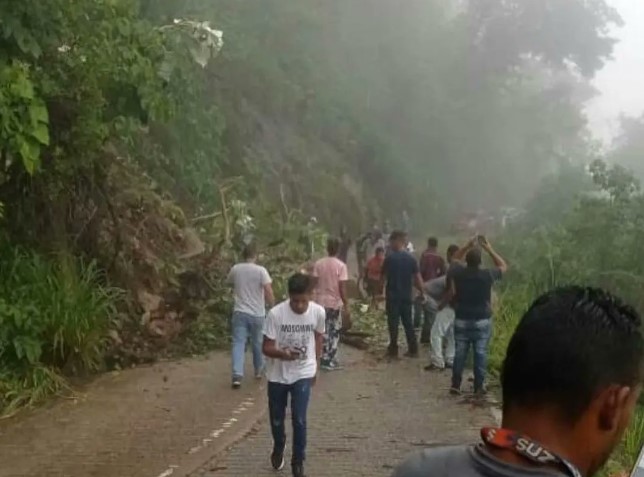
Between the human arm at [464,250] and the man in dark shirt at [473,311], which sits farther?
the human arm at [464,250]

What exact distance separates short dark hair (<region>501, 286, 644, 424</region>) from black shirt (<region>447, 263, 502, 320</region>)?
8.95 meters

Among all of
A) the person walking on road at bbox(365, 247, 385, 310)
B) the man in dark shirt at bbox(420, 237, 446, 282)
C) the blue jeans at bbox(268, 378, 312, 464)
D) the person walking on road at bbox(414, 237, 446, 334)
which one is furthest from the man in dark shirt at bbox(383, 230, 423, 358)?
the blue jeans at bbox(268, 378, 312, 464)

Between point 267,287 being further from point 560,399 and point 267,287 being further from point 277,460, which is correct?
point 560,399

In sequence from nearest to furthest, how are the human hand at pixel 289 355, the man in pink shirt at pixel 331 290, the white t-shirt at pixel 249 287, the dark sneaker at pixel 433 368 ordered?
the human hand at pixel 289 355, the white t-shirt at pixel 249 287, the man in pink shirt at pixel 331 290, the dark sneaker at pixel 433 368

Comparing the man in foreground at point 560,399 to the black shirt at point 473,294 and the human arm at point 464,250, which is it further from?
→ the human arm at point 464,250

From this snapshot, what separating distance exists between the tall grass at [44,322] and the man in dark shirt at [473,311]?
3811mm

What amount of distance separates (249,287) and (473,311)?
7.54 ft

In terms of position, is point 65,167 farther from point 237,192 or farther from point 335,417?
point 237,192

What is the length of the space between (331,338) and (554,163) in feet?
185

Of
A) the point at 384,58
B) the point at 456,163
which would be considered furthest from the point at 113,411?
the point at 456,163

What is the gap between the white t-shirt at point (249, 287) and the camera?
11445mm

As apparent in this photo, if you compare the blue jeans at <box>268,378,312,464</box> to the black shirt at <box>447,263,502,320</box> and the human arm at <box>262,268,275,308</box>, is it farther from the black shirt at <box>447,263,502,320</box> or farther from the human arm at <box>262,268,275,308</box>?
the black shirt at <box>447,263,502,320</box>

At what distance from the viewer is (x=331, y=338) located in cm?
1272

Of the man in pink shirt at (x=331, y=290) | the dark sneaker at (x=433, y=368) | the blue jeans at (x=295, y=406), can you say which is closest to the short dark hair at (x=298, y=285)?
the blue jeans at (x=295, y=406)
